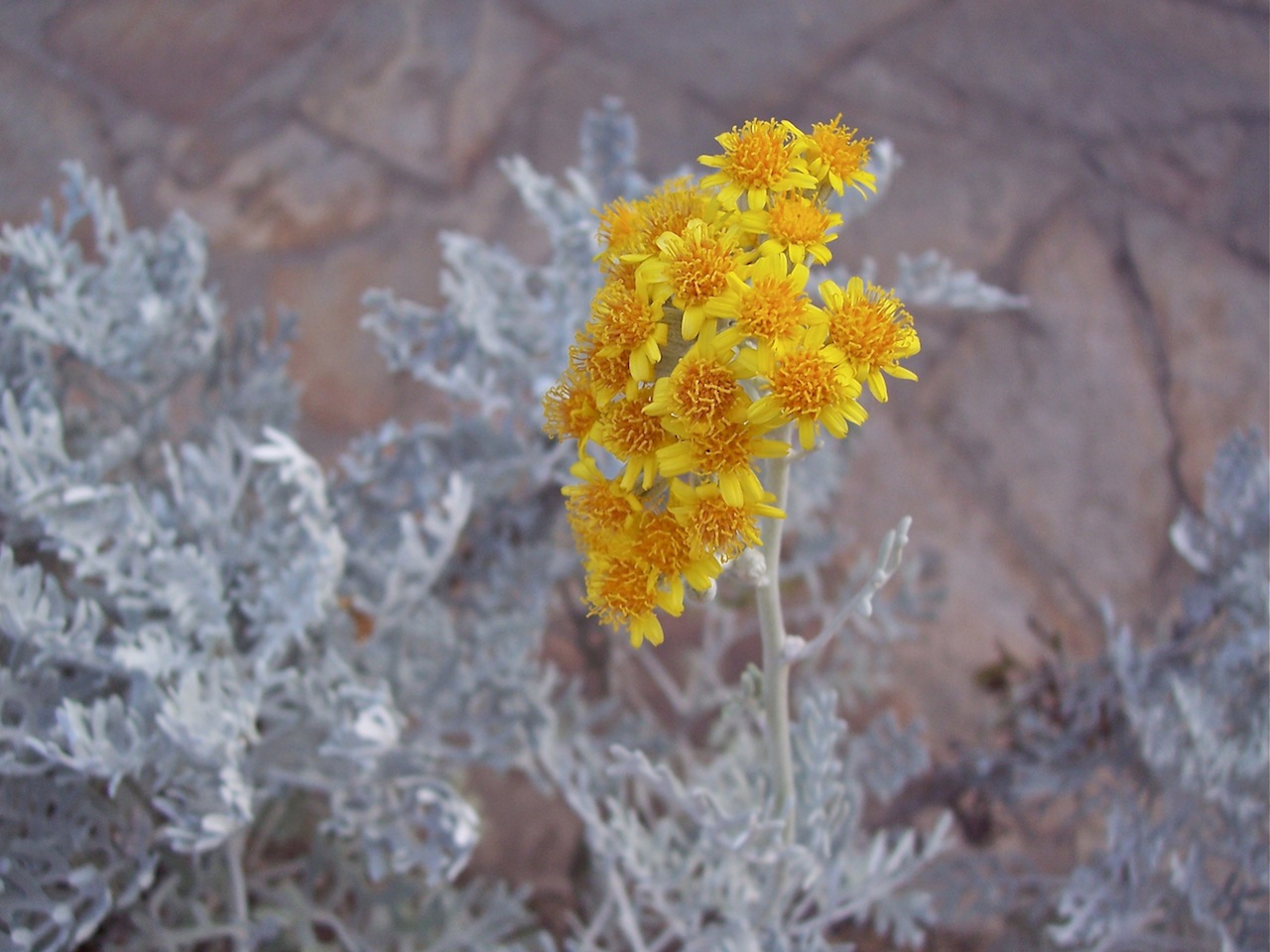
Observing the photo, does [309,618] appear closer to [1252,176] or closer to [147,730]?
[147,730]

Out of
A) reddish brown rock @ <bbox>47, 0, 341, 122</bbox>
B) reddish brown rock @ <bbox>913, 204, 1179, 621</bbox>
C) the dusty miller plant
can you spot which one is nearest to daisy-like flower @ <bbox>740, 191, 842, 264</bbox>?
the dusty miller plant

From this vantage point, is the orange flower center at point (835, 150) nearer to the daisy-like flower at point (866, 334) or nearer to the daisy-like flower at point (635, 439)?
the daisy-like flower at point (866, 334)

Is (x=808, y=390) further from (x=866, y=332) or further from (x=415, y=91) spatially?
(x=415, y=91)

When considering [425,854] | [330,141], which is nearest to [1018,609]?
[425,854]

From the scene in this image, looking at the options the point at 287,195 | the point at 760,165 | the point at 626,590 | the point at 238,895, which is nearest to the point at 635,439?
the point at 626,590

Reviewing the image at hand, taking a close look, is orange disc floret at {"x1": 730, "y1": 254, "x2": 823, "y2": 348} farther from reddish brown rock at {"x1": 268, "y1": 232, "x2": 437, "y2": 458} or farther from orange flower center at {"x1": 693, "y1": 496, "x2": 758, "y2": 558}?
reddish brown rock at {"x1": 268, "y1": 232, "x2": 437, "y2": 458}

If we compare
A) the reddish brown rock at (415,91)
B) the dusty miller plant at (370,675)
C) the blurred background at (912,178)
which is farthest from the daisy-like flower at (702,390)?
the reddish brown rock at (415,91)

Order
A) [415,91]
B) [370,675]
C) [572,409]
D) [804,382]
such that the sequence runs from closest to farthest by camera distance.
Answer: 1. [804,382]
2. [572,409]
3. [370,675]
4. [415,91]
